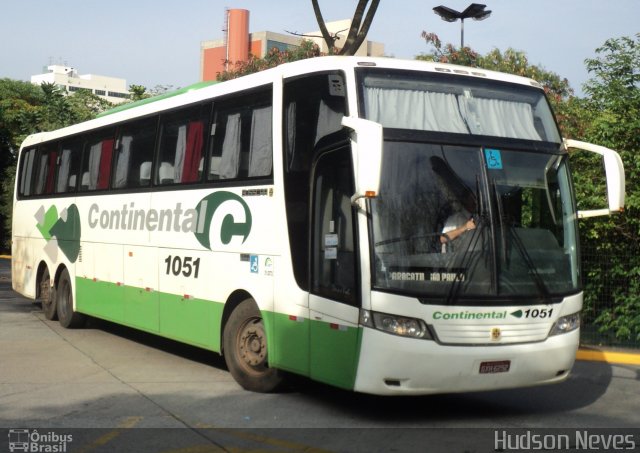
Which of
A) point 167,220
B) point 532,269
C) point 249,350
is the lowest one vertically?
point 249,350

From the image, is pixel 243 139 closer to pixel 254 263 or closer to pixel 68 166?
pixel 254 263

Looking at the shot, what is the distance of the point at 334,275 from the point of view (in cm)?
846

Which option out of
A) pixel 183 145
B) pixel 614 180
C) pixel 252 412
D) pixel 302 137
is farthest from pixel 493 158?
pixel 183 145

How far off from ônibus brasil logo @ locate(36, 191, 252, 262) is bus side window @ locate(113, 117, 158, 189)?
399 mm

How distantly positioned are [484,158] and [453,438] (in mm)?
2545

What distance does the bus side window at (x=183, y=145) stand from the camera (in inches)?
439

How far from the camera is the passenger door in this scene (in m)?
8.17

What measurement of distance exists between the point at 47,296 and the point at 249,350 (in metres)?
7.93

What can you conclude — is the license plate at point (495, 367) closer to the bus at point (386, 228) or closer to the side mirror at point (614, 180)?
the bus at point (386, 228)

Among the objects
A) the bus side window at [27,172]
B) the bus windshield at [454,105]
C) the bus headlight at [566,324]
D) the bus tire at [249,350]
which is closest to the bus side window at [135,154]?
the bus tire at [249,350]

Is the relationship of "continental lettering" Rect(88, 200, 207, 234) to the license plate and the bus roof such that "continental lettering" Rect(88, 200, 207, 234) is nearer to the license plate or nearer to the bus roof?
the bus roof

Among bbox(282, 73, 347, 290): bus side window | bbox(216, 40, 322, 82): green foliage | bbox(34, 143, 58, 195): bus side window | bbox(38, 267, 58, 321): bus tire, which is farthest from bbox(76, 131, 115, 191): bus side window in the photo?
bbox(216, 40, 322, 82): green foliage

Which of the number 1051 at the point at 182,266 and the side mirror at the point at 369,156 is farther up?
the side mirror at the point at 369,156

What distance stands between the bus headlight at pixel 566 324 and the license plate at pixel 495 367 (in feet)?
2.01
